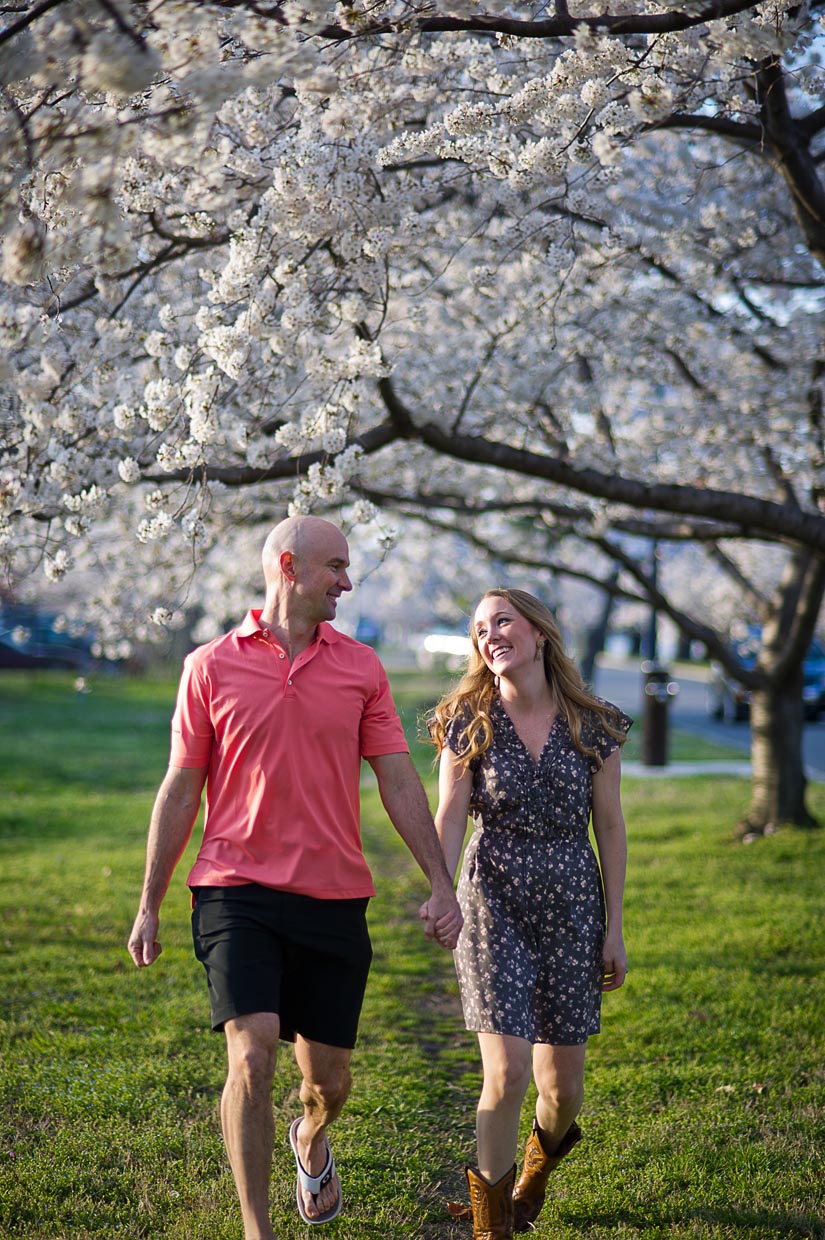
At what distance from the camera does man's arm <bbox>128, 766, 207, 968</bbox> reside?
348cm

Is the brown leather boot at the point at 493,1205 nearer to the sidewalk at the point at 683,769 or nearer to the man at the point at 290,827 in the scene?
the man at the point at 290,827

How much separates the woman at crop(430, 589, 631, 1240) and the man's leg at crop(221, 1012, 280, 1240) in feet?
2.14

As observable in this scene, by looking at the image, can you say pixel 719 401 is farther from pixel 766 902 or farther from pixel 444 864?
pixel 444 864

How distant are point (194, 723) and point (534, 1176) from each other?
1.80m

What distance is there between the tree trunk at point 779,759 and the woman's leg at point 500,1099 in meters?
7.05

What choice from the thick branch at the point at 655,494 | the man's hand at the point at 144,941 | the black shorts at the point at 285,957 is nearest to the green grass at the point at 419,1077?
the black shorts at the point at 285,957

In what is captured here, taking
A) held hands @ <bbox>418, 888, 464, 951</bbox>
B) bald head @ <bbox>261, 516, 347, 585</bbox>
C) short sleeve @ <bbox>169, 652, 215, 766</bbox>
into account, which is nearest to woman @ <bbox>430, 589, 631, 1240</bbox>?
Answer: held hands @ <bbox>418, 888, 464, 951</bbox>

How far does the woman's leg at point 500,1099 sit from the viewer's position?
3.39 meters

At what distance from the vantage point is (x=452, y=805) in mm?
3688

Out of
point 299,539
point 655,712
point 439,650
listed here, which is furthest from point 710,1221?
point 439,650

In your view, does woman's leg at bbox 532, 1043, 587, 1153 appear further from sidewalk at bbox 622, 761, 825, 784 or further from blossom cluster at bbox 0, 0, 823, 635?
sidewalk at bbox 622, 761, 825, 784

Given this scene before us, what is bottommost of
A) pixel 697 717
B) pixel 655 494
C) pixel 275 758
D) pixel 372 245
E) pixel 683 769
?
pixel 683 769

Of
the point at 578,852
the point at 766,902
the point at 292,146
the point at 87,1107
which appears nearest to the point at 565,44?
the point at 292,146

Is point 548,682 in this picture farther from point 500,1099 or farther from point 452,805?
point 500,1099
